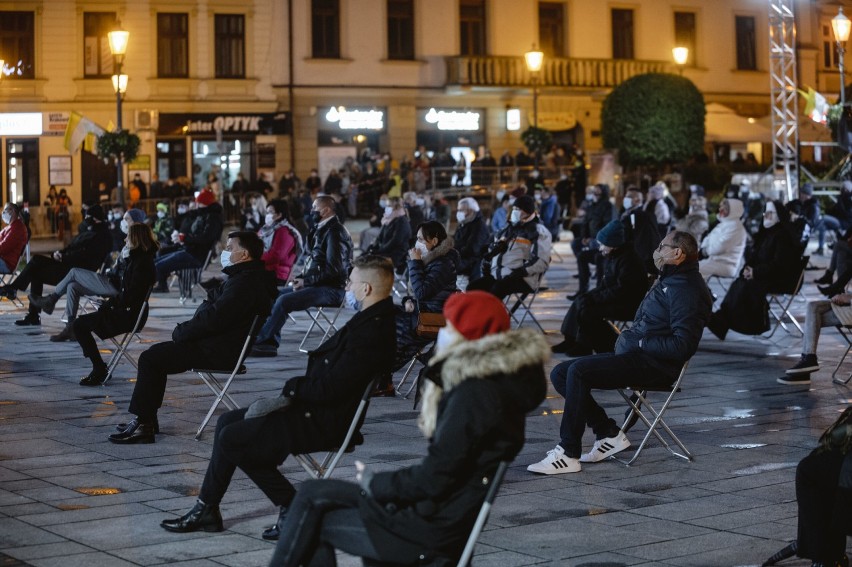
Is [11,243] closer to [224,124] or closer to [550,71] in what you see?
[224,124]

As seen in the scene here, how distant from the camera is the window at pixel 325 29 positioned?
43688mm

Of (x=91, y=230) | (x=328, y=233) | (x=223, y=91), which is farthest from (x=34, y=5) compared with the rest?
(x=328, y=233)

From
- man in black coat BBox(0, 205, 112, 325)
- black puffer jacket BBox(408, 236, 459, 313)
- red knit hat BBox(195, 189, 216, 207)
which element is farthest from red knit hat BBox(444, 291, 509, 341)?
red knit hat BBox(195, 189, 216, 207)

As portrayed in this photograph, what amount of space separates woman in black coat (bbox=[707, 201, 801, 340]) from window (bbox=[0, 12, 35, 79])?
101 feet

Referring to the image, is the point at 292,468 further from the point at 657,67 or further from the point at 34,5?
the point at 657,67

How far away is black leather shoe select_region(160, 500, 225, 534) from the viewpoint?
7.09 metres

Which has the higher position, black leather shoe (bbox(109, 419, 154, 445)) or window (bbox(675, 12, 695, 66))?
window (bbox(675, 12, 695, 66))

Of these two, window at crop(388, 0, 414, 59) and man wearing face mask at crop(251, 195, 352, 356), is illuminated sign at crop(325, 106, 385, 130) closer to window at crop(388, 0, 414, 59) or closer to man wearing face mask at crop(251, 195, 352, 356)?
window at crop(388, 0, 414, 59)

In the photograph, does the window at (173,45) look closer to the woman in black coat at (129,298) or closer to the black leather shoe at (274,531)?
the woman in black coat at (129,298)

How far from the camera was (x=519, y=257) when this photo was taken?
15547 millimetres

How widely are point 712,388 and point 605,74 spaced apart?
117 ft

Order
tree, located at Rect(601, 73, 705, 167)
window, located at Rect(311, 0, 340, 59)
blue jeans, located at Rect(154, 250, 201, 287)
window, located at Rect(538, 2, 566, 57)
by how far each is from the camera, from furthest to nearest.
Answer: window, located at Rect(538, 2, 566, 57) < window, located at Rect(311, 0, 340, 59) < tree, located at Rect(601, 73, 705, 167) < blue jeans, located at Rect(154, 250, 201, 287)

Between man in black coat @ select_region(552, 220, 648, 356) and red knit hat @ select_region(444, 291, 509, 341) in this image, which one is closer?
red knit hat @ select_region(444, 291, 509, 341)

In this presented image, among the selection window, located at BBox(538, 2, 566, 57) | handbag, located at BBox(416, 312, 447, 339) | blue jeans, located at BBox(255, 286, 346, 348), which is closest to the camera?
handbag, located at BBox(416, 312, 447, 339)
